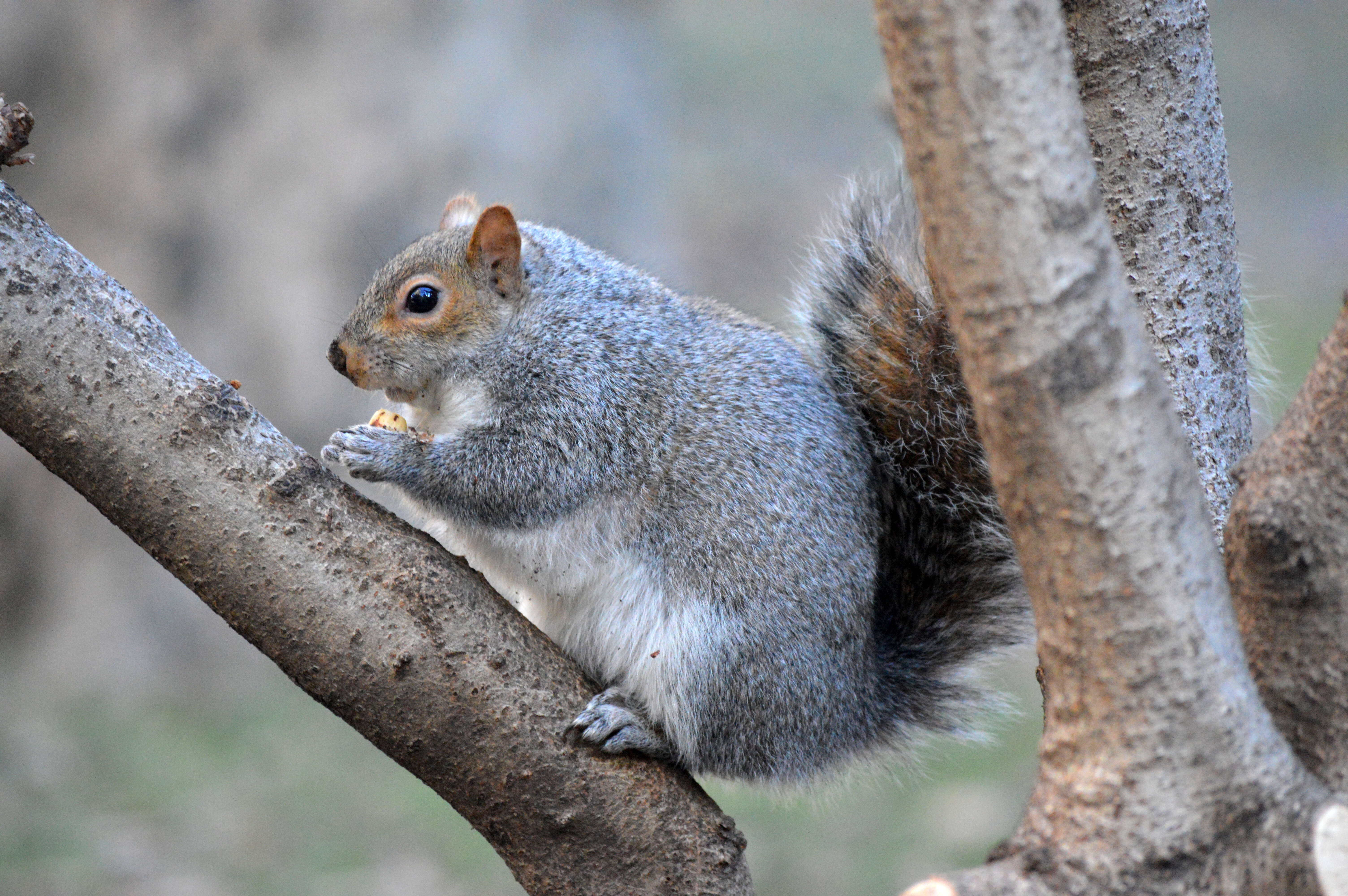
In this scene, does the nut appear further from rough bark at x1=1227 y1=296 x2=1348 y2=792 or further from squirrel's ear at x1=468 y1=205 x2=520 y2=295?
rough bark at x1=1227 y1=296 x2=1348 y2=792

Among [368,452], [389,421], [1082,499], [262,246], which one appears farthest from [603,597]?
[262,246]

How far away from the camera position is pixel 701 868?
1.20 meters

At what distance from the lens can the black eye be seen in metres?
1.63

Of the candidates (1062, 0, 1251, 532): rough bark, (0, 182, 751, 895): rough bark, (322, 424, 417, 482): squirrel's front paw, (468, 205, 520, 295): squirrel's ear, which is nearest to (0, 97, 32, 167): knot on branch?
(0, 182, 751, 895): rough bark

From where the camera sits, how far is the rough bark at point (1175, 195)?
1.28 m

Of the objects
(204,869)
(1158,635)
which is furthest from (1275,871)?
(204,869)

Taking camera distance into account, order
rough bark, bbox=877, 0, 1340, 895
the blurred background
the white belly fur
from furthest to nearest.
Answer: the blurred background, the white belly fur, rough bark, bbox=877, 0, 1340, 895

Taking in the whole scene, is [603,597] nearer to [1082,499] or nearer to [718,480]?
[718,480]

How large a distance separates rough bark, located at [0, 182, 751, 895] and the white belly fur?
6.7 inches

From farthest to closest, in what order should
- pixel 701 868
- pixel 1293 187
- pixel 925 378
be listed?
pixel 1293 187 < pixel 925 378 < pixel 701 868

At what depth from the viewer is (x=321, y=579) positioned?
1.14m

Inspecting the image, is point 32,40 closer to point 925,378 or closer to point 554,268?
point 554,268

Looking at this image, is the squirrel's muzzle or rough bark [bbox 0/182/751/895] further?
the squirrel's muzzle

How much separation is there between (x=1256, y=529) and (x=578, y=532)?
82 cm
